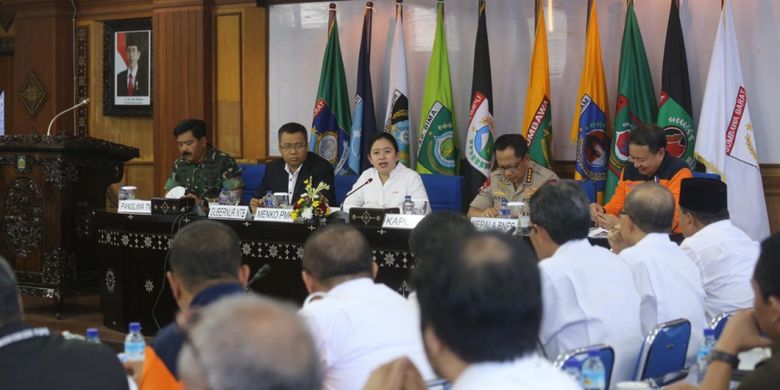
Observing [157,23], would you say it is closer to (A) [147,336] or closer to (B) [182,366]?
(A) [147,336]

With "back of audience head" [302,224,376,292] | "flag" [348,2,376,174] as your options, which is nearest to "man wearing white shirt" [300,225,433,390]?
"back of audience head" [302,224,376,292]

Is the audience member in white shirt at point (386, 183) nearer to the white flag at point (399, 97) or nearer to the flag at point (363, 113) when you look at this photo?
the white flag at point (399, 97)

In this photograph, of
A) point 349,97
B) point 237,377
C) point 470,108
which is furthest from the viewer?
point 349,97

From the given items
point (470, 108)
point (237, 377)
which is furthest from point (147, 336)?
point (237, 377)

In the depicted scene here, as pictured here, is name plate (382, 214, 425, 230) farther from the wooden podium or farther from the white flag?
the wooden podium

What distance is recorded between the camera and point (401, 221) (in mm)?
4570

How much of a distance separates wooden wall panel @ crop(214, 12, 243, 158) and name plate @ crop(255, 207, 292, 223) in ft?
8.13

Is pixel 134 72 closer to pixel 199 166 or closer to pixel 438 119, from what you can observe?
pixel 199 166

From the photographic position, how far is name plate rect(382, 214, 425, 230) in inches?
179

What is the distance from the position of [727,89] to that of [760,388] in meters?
4.22

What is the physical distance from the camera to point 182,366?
3.63 ft

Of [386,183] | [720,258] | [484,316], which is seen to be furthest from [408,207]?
[484,316]

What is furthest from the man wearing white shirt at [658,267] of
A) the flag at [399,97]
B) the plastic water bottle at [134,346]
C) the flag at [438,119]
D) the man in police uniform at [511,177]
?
the flag at [399,97]

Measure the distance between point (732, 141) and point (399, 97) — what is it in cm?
220
